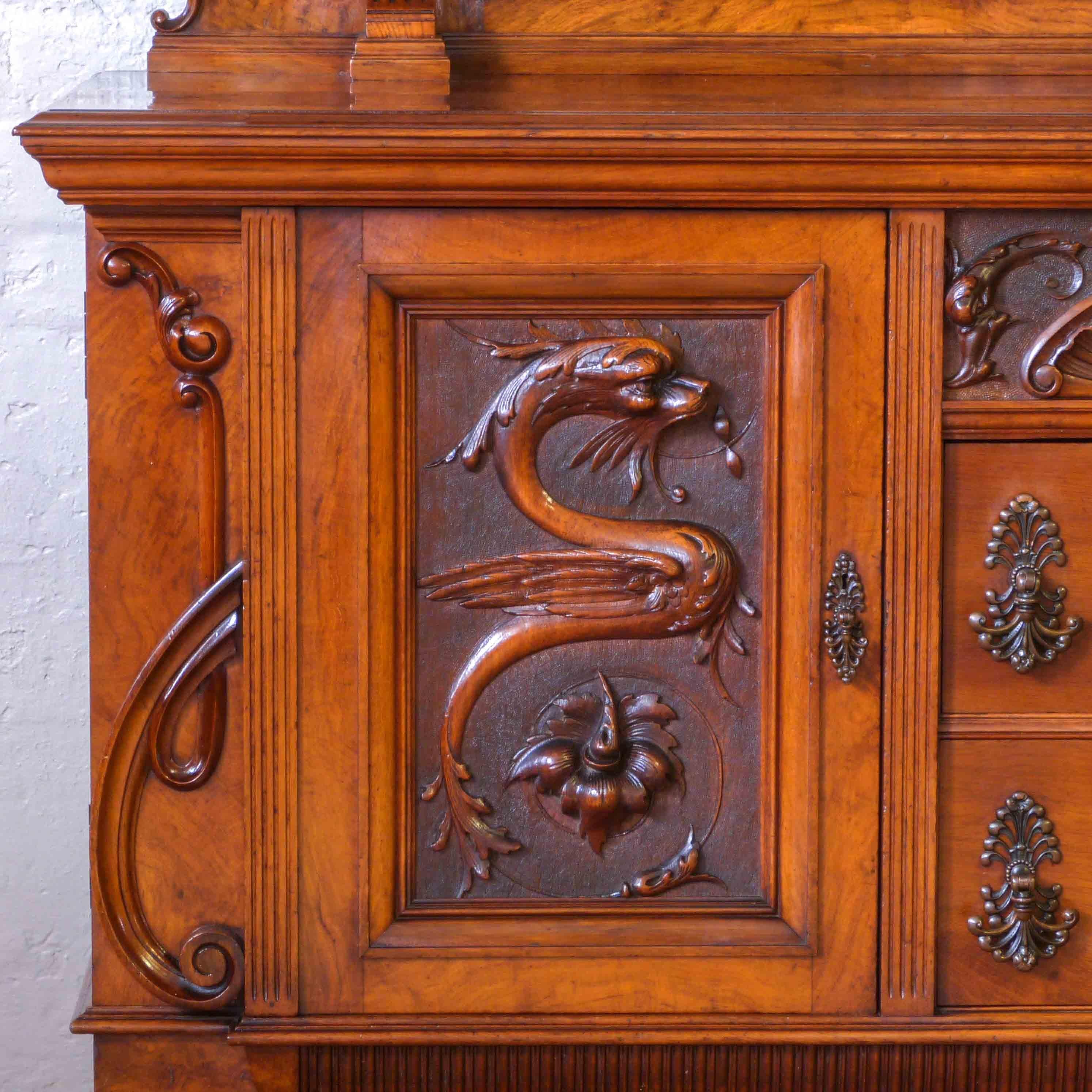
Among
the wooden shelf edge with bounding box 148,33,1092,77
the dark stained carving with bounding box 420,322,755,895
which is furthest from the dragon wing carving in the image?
the wooden shelf edge with bounding box 148,33,1092,77

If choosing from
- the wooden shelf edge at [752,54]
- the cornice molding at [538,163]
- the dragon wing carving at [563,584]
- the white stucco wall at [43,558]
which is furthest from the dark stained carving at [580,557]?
the white stucco wall at [43,558]

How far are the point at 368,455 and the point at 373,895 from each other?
0.30 metres

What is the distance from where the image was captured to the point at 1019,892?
36.2 inches

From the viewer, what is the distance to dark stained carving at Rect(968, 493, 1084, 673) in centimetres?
90

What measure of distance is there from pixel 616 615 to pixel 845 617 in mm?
153

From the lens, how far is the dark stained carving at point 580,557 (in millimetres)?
889

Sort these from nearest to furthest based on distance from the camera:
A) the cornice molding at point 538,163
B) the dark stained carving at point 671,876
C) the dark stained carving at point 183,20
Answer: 1. the cornice molding at point 538,163
2. the dark stained carving at point 671,876
3. the dark stained carving at point 183,20

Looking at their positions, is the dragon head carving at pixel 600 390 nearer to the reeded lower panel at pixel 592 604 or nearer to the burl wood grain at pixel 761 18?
the reeded lower panel at pixel 592 604

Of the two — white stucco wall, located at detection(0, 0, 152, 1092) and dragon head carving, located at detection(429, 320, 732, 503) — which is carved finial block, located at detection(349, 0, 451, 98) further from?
white stucco wall, located at detection(0, 0, 152, 1092)

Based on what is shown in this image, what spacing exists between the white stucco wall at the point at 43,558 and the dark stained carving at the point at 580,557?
0.65 meters

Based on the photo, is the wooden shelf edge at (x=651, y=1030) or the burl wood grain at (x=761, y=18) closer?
the wooden shelf edge at (x=651, y=1030)

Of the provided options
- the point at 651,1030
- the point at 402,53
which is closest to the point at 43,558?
the point at 402,53

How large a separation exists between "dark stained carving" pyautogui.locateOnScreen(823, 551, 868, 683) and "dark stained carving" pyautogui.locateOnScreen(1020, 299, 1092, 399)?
170mm

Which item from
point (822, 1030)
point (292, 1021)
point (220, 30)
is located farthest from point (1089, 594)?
point (220, 30)
